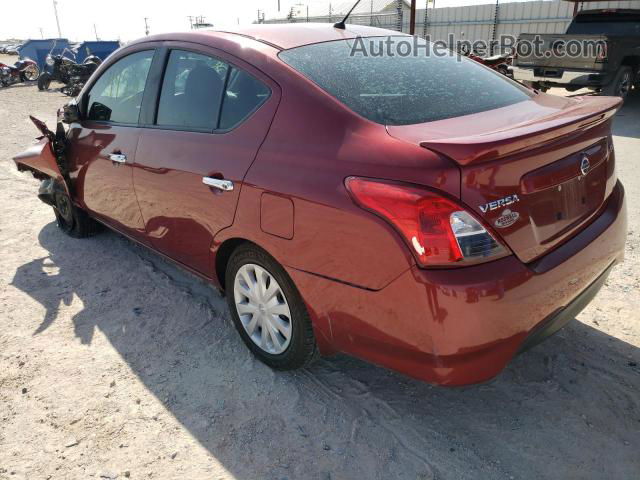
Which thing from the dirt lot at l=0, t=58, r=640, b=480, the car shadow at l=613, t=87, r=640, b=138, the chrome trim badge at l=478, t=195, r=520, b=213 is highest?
the chrome trim badge at l=478, t=195, r=520, b=213

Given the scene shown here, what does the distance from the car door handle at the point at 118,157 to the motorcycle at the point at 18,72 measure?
19.9 metres

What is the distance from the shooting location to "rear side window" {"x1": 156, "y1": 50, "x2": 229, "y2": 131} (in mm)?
2805

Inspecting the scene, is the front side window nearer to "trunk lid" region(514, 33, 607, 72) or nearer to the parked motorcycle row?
"trunk lid" region(514, 33, 607, 72)

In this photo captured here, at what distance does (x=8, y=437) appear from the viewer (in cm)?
241

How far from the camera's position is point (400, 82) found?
8.38 ft

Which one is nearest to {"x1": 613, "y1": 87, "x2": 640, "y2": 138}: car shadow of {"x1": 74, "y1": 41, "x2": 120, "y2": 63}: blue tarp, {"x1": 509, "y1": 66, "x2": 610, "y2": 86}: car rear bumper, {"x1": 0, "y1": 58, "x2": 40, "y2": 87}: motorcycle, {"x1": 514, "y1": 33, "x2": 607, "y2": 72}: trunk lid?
{"x1": 509, "y1": 66, "x2": 610, "y2": 86}: car rear bumper

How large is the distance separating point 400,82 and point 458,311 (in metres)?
1.24

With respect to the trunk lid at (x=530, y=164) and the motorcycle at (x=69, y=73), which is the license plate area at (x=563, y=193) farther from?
the motorcycle at (x=69, y=73)

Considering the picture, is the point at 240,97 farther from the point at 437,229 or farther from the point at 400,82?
→ the point at 437,229

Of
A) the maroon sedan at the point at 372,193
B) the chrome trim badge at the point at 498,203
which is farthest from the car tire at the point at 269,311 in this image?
the chrome trim badge at the point at 498,203

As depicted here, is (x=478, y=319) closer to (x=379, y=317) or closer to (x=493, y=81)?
(x=379, y=317)

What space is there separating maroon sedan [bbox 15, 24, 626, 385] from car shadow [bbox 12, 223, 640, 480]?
27 centimetres

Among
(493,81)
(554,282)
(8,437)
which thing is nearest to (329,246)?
(554,282)

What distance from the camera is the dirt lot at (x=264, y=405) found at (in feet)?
7.27
